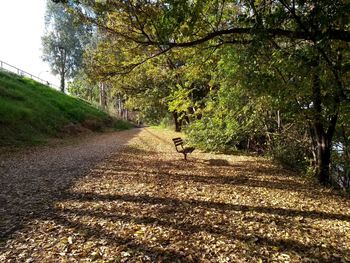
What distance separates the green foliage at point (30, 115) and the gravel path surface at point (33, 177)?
1569 millimetres

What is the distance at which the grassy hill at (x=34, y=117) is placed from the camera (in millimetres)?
13125

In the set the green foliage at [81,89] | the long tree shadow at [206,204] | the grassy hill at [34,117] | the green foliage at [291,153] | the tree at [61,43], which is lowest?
the long tree shadow at [206,204]

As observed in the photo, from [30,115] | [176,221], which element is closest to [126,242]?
[176,221]

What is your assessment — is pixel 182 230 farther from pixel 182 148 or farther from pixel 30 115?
pixel 30 115

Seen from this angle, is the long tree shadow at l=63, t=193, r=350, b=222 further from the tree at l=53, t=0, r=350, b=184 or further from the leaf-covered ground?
the tree at l=53, t=0, r=350, b=184

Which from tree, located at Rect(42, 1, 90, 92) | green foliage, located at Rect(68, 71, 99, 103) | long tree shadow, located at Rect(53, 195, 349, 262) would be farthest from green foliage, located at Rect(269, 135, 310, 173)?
green foliage, located at Rect(68, 71, 99, 103)

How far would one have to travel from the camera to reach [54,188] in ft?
21.3

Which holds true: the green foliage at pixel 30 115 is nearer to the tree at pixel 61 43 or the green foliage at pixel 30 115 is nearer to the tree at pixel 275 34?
the tree at pixel 275 34

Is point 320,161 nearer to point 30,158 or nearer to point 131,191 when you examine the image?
point 131,191

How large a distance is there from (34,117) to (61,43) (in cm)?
2828

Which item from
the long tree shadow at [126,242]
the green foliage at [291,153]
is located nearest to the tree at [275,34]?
the green foliage at [291,153]

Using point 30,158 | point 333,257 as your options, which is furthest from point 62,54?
point 333,257

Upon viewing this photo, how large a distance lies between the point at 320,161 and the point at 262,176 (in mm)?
1769

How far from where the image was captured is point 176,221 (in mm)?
4746
